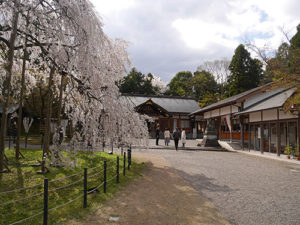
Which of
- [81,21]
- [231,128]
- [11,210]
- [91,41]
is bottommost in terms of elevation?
[11,210]

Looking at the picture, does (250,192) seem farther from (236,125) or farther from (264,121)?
(236,125)

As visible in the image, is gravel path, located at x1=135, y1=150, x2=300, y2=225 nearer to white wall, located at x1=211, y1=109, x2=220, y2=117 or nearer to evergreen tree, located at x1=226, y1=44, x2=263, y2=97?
white wall, located at x1=211, y1=109, x2=220, y2=117

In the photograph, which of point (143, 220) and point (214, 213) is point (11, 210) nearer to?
point (143, 220)

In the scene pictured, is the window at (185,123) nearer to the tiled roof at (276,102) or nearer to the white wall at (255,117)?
the white wall at (255,117)

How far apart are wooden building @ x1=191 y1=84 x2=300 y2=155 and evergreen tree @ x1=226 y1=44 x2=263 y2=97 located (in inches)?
486

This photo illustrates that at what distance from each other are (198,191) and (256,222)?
2.43 m

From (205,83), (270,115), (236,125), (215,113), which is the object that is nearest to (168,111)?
(215,113)

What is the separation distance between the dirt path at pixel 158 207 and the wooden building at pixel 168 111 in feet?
81.6

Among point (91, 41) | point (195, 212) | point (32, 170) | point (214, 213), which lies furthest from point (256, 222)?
point (32, 170)

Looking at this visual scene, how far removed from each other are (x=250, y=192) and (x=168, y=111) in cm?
2833

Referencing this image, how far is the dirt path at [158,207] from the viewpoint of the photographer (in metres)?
4.68

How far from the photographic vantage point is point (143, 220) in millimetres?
4688

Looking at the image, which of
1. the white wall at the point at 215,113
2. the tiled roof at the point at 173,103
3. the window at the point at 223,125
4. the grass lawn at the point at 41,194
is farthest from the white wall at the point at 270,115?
the tiled roof at the point at 173,103

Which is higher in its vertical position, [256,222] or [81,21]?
[81,21]
